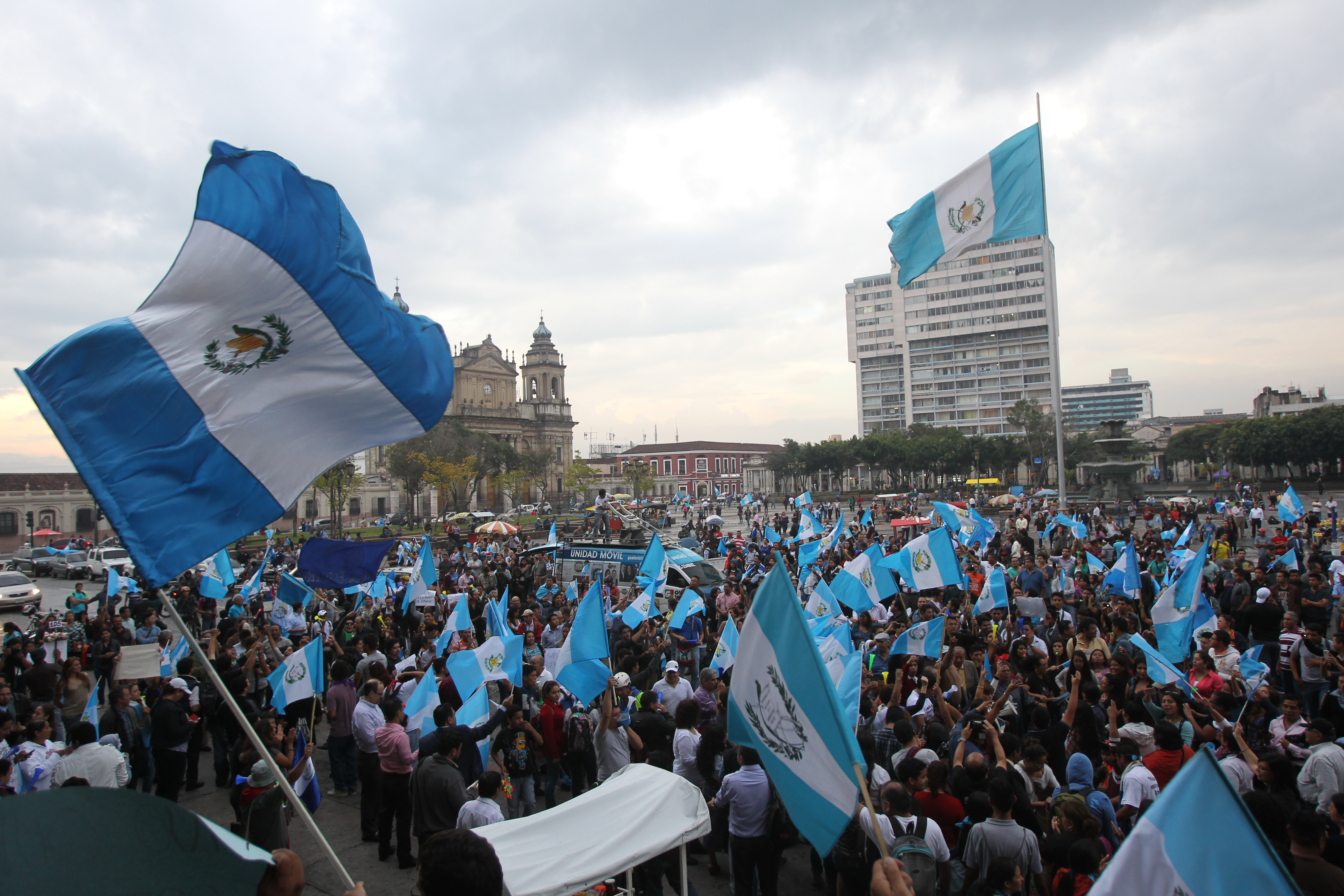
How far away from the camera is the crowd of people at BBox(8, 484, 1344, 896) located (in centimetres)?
443

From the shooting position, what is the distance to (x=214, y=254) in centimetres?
372

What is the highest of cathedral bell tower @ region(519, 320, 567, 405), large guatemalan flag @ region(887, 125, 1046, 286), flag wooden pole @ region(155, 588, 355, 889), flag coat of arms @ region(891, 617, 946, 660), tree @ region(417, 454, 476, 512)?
cathedral bell tower @ region(519, 320, 567, 405)

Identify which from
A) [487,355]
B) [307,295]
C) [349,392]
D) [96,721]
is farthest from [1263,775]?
[487,355]

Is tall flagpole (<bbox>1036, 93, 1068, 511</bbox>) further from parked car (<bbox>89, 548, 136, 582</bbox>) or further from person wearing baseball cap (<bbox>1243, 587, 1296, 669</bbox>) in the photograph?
parked car (<bbox>89, 548, 136, 582</bbox>)

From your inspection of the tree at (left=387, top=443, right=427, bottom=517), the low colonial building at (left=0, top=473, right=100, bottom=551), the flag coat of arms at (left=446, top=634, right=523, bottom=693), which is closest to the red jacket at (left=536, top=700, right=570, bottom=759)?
the flag coat of arms at (left=446, top=634, right=523, bottom=693)

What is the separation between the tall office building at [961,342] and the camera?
325 feet

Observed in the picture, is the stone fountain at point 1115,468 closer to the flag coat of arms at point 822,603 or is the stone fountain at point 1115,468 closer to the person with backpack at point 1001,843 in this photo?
the flag coat of arms at point 822,603

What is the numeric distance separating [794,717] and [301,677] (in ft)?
18.6

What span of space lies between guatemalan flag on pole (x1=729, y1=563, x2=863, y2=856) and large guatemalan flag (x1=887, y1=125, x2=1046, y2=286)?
10.2 m

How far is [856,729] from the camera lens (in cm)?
645

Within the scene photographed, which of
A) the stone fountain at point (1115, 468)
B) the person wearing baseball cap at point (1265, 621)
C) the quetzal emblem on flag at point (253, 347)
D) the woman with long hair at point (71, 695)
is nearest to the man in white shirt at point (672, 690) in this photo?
the quetzal emblem on flag at point (253, 347)

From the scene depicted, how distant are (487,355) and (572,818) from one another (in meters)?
92.5

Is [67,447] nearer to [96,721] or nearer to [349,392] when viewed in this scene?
[349,392]

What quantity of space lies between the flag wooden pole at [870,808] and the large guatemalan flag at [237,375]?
9.06ft
